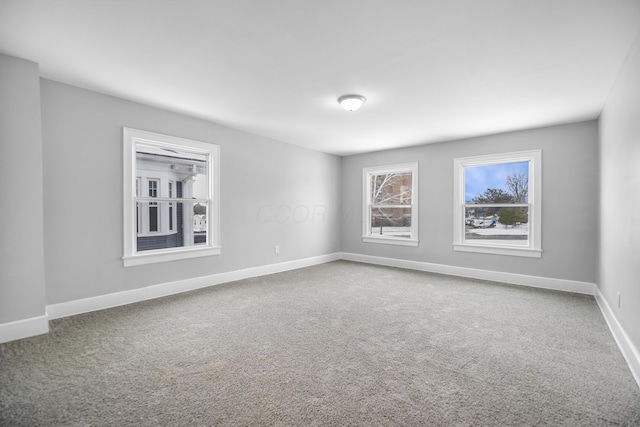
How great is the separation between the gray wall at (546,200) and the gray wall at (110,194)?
2.77 meters

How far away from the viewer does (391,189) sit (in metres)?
6.36

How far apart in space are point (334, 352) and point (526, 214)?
402cm

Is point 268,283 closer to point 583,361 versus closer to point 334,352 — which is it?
point 334,352

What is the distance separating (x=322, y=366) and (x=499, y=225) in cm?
416

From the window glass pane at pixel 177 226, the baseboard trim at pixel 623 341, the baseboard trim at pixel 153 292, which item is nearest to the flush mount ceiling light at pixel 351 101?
the window glass pane at pixel 177 226

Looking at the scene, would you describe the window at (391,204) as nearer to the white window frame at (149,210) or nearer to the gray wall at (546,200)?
the gray wall at (546,200)

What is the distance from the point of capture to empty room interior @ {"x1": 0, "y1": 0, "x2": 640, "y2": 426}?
1.92 meters

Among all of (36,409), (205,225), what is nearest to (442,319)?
(36,409)

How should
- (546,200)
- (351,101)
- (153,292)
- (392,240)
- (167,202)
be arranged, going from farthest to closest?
(392,240) < (546,200) < (167,202) < (153,292) < (351,101)

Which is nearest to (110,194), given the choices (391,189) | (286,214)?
(286,214)

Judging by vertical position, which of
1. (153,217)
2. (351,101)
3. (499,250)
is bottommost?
(499,250)

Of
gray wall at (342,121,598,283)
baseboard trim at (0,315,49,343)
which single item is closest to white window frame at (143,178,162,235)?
baseboard trim at (0,315,49,343)

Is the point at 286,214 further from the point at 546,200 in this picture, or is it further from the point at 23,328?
the point at 546,200

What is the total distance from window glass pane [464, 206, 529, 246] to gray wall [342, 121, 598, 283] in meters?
0.27
